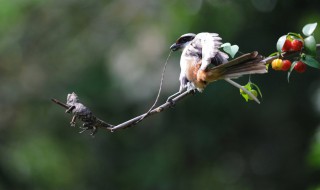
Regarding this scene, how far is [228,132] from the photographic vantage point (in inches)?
314

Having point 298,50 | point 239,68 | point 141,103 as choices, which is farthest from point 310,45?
point 141,103

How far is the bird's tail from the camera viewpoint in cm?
243

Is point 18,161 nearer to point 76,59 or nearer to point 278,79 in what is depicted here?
point 76,59

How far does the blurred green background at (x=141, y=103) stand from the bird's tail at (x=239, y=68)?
428cm

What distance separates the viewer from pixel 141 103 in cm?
756

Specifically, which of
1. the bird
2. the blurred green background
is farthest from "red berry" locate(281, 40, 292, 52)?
the blurred green background

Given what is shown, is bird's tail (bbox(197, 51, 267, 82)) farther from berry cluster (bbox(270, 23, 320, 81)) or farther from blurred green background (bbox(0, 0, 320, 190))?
blurred green background (bbox(0, 0, 320, 190))

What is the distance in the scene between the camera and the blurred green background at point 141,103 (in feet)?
24.3

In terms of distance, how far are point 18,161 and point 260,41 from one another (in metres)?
3.12

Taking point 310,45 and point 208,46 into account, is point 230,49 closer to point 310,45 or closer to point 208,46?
point 208,46

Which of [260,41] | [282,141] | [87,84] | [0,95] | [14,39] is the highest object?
[14,39]

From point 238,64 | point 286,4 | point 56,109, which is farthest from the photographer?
point 56,109

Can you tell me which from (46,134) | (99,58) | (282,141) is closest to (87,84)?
(99,58)

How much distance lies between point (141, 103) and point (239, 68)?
16.7ft
